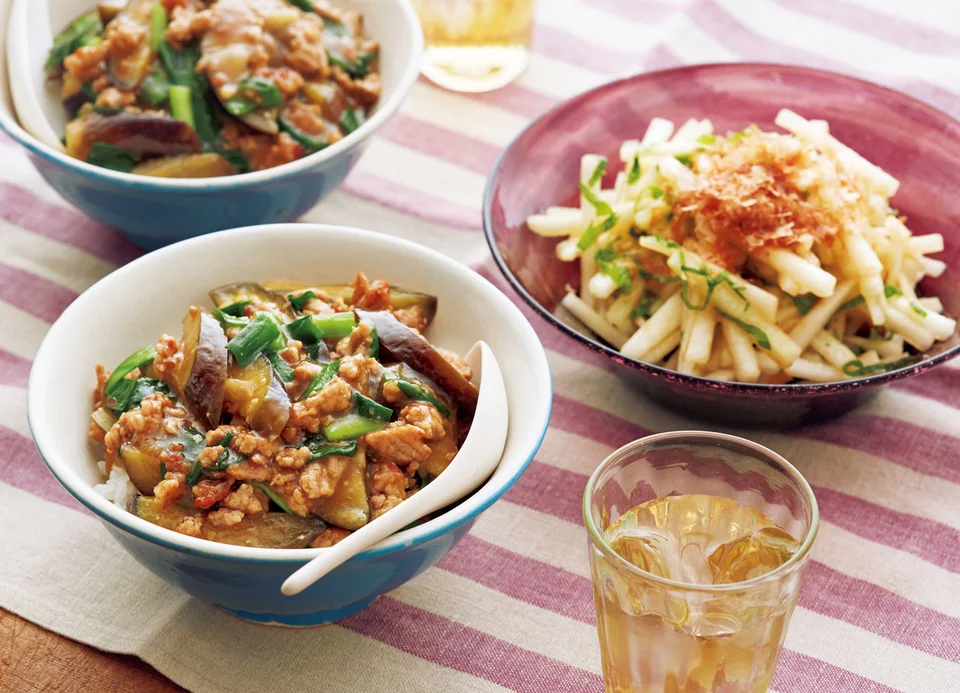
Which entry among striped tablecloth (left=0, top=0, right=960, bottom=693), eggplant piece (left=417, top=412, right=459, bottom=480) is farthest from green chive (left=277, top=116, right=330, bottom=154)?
eggplant piece (left=417, top=412, right=459, bottom=480)

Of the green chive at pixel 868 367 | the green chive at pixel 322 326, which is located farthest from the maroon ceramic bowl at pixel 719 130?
the green chive at pixel 322 326

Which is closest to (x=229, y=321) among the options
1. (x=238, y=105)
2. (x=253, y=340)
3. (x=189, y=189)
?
(x=253, y=340)

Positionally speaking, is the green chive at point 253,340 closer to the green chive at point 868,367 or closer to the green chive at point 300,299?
the green chive at point 300,299

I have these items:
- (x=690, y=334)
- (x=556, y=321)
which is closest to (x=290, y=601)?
(x=556, y=321)

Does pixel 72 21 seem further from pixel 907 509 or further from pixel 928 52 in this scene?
pixel 928 52

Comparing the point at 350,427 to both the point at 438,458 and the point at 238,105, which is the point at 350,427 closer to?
the point at 438,458
